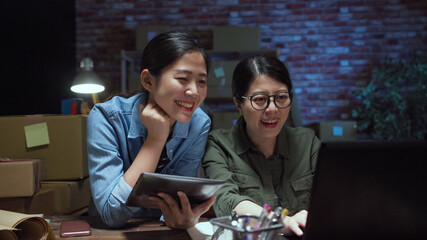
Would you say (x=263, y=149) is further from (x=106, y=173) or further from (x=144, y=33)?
(x=144, y=33)

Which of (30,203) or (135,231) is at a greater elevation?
(135,231)

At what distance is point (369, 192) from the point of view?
0.63 m

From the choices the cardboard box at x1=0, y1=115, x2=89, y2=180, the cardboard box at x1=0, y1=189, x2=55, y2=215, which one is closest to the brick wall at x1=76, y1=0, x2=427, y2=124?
the cardboard box at x1=0, y1=115, x2=89, y2=180

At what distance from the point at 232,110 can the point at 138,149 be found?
3.14 metres

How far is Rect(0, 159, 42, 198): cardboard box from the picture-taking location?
1.32 meters

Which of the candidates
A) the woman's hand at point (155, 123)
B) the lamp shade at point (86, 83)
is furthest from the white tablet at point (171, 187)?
the lamp shade at point (86, 83)

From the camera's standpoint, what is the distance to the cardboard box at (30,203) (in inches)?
54.2

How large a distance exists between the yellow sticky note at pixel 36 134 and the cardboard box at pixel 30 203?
23 centimetres

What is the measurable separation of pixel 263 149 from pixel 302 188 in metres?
0.20

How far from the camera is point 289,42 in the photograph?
4.25m

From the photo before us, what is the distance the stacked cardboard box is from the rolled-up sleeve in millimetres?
636

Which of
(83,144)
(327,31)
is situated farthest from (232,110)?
(83,144)

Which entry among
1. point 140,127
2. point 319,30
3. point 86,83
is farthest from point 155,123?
point 319,30

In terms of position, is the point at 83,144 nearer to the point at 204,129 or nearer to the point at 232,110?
the point at 204,129
